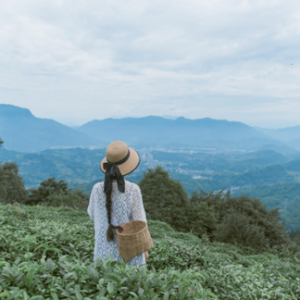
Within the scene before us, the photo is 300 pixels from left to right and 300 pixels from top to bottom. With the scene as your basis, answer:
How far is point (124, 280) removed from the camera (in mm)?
1813

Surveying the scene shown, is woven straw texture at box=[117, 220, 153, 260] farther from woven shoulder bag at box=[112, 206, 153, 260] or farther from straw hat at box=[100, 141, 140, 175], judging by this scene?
straw hat at box=[100, 141, 140, 175]

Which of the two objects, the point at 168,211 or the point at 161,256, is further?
the point at 168,211

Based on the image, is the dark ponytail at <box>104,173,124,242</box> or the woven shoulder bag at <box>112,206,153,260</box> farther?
the dark ponytail at <box>104,173,124,242</box>

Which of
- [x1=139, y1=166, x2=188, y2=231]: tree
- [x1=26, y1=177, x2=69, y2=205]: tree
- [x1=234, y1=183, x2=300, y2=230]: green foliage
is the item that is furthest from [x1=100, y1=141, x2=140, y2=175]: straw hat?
[x1=234, y1=183, x2=300, y2=230]: green foliage

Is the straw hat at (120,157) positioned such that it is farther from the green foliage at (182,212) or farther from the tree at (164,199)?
the tree at (164,199)

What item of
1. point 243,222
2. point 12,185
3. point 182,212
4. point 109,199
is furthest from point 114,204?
point 12,185

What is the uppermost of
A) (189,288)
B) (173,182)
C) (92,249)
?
(189,288)

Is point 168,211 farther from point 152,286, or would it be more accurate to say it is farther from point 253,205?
point 152,286

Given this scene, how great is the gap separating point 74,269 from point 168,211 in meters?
23.4

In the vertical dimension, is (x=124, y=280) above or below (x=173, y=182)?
above

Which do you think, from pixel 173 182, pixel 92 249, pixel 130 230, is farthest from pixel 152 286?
pixel 173 182

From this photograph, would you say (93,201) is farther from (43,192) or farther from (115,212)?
(43,192)

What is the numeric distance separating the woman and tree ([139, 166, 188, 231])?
21144mm

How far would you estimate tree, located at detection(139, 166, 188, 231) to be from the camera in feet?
79.8
